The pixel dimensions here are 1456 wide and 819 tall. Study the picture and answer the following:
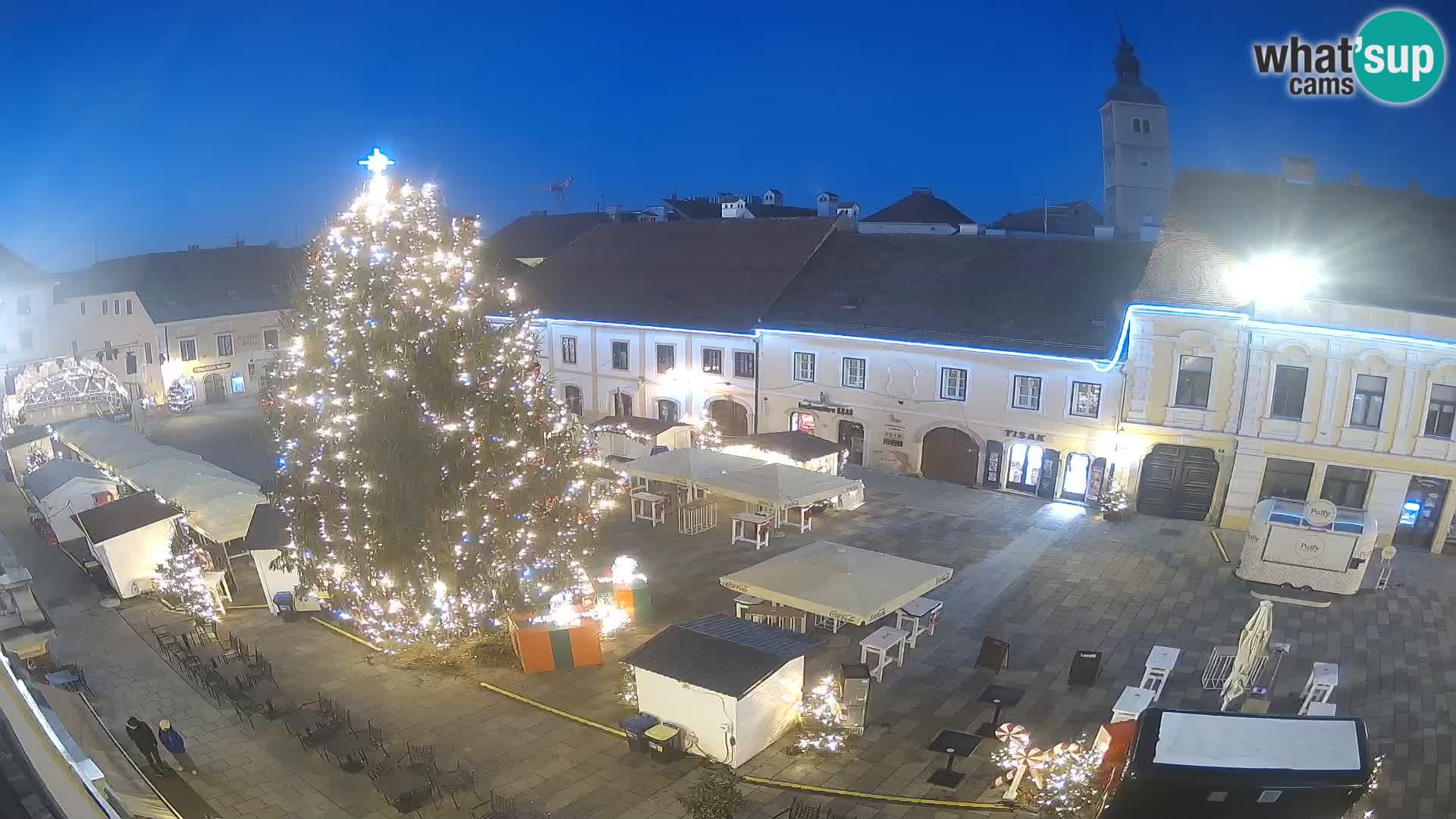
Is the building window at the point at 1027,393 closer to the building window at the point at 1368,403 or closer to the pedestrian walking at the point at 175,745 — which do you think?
the building window at the point at 1368,403

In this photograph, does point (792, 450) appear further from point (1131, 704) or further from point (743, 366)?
point (1131, 704)

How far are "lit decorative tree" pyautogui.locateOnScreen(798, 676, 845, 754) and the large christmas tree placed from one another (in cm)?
544

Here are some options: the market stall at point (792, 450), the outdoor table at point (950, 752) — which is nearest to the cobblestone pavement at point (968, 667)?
the outdoor table at point (950, 752)

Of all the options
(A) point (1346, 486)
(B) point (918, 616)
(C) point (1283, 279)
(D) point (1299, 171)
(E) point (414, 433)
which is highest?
(D) point (1299, 171)

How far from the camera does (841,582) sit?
15.8 m

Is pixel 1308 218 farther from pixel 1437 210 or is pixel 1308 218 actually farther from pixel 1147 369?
pixel 1147 369

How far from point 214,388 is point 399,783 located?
42.7m

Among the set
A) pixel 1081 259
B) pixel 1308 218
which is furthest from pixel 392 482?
pixel 1308 218

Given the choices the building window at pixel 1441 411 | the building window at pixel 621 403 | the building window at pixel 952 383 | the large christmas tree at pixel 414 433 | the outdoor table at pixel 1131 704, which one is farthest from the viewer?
the building window at pixel 621 403

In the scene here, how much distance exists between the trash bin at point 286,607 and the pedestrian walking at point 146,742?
5.52 metres

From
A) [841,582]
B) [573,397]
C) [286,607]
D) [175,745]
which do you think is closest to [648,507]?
[286,607]

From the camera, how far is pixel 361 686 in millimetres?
16109

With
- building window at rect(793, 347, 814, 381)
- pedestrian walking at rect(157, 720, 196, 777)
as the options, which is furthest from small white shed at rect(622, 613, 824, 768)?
building window at rect(793, 347, 814, 381)

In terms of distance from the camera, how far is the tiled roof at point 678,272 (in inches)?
1331
